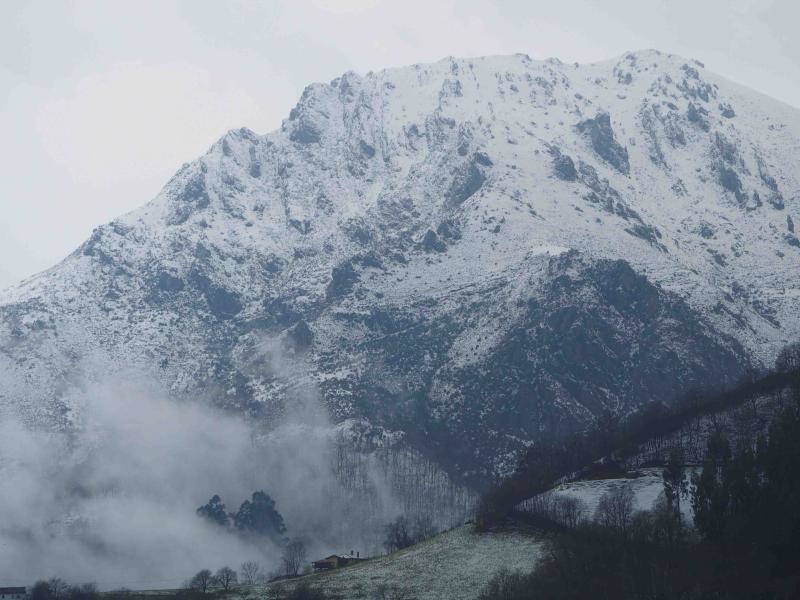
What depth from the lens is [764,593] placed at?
568 feet

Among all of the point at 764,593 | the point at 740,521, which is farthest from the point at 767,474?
the point at 764,593

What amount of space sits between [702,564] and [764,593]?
620 inches

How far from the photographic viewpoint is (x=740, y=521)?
19125cm

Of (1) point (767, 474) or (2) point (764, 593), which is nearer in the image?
(2) point (764, 593)

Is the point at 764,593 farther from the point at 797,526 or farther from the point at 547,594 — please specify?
the point at 547,594

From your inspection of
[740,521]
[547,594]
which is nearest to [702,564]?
[740,521]

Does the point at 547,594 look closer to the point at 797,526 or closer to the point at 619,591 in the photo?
the point at 619,591

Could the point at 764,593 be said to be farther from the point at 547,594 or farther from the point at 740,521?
the point at 547,594

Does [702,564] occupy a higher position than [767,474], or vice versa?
[767,474]

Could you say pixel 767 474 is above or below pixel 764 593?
above

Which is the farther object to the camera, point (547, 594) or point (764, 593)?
point (547, 594)

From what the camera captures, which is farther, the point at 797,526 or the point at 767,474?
the point at 767,474

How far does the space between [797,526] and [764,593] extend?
13988mm

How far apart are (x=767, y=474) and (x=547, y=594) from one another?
40.2 m
